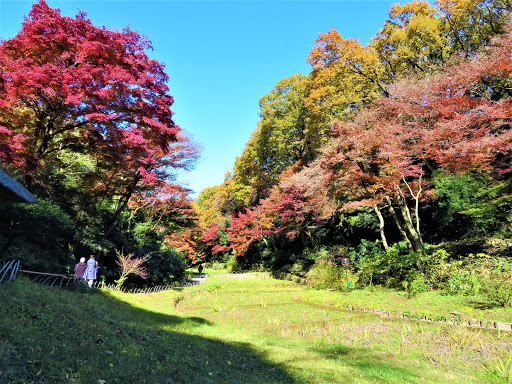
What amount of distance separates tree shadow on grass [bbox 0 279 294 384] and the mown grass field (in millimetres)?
13

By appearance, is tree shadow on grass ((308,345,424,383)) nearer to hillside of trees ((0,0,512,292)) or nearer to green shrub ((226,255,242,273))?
hillside of trees ((0,0,512,292))

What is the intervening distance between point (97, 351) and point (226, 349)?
2.35 metres

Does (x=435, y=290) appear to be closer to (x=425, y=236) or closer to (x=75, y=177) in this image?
(x=425, y=236)

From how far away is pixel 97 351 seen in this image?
365 centimetres

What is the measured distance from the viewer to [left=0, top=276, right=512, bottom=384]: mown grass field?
327cm

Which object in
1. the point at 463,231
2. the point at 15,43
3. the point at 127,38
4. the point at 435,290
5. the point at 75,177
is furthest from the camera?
the point at 463,231

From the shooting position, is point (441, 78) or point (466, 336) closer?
point (466, 336)

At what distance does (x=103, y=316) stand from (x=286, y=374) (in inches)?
152

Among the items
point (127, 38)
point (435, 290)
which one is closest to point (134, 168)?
point (127, 38)

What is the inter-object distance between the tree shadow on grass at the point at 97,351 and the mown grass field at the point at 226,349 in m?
0.01

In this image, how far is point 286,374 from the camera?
4172mm

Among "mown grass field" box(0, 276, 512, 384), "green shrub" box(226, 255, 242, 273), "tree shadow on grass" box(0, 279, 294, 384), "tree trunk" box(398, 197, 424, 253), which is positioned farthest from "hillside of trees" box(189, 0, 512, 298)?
"tree shadow on grass" box(0, 279, 294, 384)

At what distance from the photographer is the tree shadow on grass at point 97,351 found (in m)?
3.02

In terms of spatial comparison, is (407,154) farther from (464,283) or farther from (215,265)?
(215,265)
